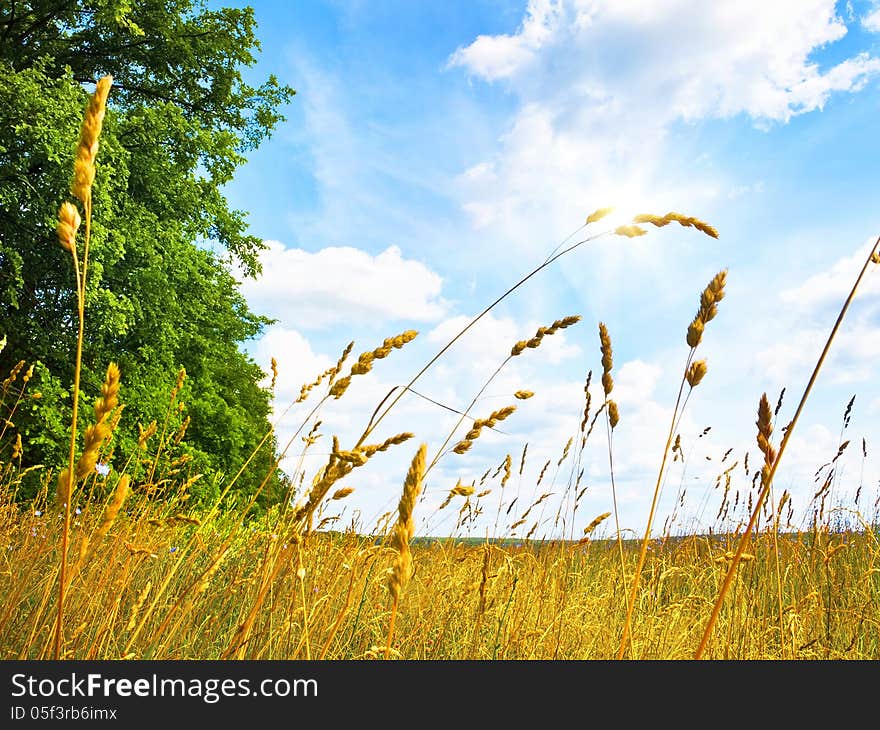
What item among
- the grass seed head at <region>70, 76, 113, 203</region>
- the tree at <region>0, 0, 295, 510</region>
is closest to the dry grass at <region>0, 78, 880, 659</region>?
the grass seed head at <region>70, 76, 113, 203</region>

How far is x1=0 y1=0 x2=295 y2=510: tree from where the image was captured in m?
11.2

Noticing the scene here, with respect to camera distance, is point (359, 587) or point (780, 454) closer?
point (780, 454)

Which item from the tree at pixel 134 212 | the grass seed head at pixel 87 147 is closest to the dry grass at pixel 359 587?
the grass seed head at pixel 87 147

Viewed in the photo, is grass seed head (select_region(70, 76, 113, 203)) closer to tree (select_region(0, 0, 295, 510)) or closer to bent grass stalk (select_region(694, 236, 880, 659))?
bent grass stalk (select_region(694, 236, 880, 659))

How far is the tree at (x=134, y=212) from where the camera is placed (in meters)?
11.2

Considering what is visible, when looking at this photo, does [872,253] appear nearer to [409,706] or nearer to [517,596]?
[409,706]

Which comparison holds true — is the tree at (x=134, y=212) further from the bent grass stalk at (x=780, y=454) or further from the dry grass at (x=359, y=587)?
the bent grass stalk at (x=780, y=454)

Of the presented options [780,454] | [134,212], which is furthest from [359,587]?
[134,212]

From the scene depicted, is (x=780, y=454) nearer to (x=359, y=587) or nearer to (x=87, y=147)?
(x=87, y=147)

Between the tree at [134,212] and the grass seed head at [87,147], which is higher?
the tree at [134,212]

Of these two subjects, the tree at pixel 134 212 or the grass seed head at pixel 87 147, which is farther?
the tree at pixel 134 212

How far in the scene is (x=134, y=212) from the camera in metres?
12.5

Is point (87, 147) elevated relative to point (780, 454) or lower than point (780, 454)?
elevated

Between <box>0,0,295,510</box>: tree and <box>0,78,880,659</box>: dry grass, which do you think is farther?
<box>0,0,295,510</box>: tree
